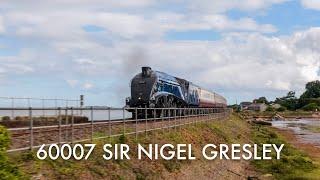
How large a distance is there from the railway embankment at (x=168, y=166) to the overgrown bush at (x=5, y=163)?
0.35 meters

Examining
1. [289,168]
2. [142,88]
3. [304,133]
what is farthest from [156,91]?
[304,133]

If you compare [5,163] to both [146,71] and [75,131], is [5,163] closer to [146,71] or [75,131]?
[75,131]

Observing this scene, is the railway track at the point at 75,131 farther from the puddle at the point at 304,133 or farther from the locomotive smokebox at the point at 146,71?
the puddle at the point at 304,133

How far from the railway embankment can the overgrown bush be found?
13.6 inches

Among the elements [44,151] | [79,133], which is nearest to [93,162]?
[44,151]

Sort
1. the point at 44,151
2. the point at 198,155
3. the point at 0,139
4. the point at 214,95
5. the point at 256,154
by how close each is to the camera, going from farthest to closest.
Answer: the point at 214,95 → the point at 256,154 → the point at 198,155 → the point at 44,151 → the point at 0,139

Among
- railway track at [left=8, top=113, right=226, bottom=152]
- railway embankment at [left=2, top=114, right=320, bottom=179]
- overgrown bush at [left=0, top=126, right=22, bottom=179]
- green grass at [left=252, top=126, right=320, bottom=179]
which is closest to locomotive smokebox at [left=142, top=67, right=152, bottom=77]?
railway embankment at [left=2, top=114, right=320, bottom=179]

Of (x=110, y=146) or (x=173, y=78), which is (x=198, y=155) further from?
(x=173, y=78)

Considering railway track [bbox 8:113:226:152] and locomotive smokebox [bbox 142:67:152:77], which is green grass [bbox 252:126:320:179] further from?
locomotive smokebox [bbox 142:67:152:77]

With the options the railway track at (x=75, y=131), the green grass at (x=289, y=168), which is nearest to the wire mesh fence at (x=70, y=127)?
the railway track at (x=75, y=131)

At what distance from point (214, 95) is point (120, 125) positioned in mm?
53025

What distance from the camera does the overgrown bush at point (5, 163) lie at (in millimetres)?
10727

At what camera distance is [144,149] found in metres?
19.6

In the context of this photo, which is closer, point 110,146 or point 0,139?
point 0,139
